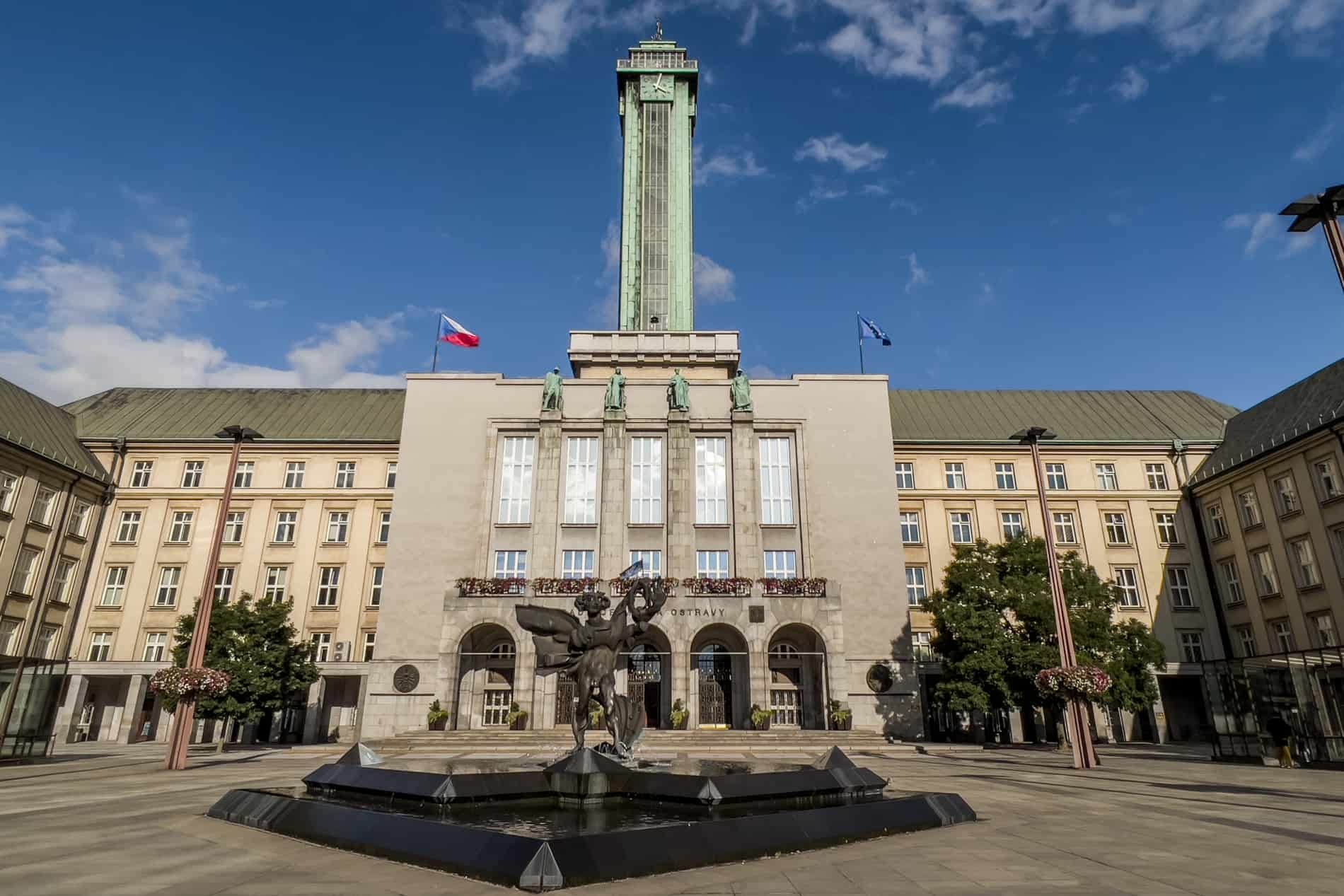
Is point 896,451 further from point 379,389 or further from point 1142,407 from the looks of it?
point 379,389

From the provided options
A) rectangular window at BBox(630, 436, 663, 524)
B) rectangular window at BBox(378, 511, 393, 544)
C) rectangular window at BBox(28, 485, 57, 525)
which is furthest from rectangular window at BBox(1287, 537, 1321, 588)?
rectangular window at BBox(28, 485, 57, 525)

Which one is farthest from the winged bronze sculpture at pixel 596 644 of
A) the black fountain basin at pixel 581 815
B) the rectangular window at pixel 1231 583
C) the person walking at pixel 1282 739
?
the rectangular window at pixel 1231 583

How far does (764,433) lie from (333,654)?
29590mm

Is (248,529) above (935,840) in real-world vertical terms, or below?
above

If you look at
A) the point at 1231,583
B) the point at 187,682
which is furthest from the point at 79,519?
the point at 1231,583

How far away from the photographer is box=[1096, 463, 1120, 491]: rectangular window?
49.2 meters

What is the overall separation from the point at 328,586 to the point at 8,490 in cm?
1709

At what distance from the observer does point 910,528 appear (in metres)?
48.4

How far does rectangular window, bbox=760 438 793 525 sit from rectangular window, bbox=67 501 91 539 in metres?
42.1

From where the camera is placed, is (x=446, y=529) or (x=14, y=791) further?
(x=446, y=529)

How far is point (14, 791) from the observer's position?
16.5 meters

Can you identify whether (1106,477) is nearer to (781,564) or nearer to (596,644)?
(781,564)

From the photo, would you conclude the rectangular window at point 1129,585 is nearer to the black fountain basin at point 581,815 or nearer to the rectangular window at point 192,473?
the black fountain basin at point 581,815

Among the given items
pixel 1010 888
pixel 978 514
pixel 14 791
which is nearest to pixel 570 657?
pixel 1010 888
